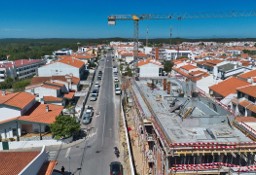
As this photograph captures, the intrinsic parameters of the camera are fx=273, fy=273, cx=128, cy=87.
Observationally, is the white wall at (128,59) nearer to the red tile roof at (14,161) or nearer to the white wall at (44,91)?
the white wall at (44,91)

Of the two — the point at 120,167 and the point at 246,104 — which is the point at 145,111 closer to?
the point at 120,167

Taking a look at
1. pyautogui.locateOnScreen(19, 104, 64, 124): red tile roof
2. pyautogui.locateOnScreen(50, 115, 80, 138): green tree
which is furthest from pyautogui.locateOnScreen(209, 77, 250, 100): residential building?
pyautogui.locateOnScreen(19, 104, 64, 124): red tile roof

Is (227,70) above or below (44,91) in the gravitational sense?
above

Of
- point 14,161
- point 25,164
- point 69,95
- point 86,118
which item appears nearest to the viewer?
point 25,164

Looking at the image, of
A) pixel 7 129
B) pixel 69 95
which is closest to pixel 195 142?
pixel 7 129

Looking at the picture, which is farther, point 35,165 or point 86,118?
point 86,118

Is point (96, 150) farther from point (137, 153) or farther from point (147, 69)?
point (147, 69)

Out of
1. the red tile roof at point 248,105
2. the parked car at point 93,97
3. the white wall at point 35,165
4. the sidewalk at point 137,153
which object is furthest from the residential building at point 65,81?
the white wall at point 35,165
